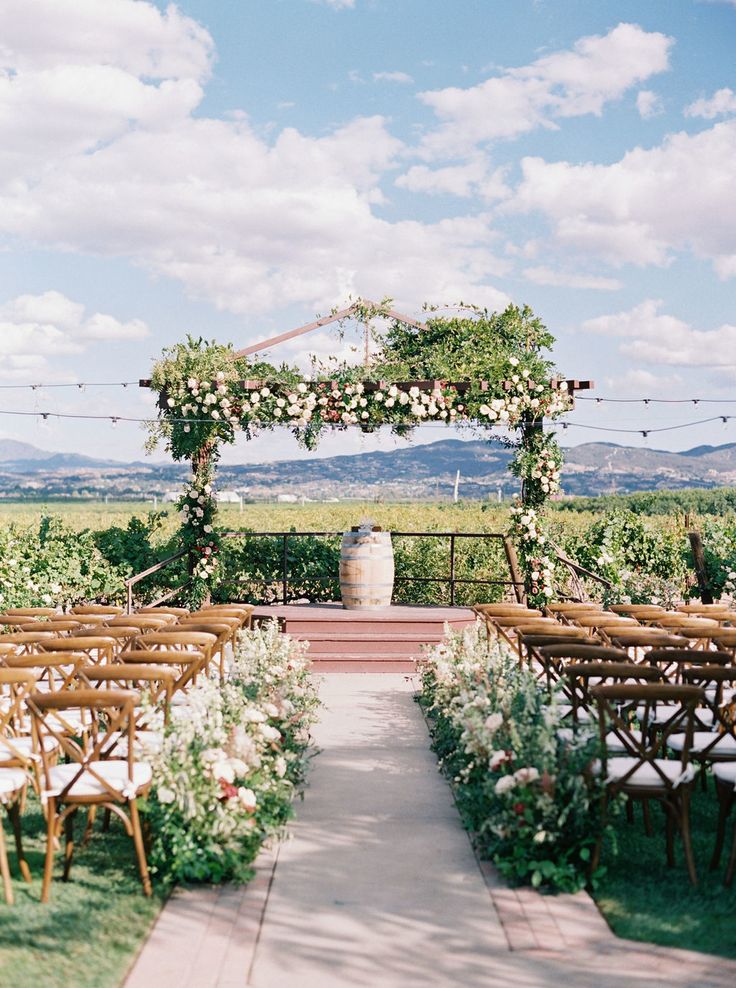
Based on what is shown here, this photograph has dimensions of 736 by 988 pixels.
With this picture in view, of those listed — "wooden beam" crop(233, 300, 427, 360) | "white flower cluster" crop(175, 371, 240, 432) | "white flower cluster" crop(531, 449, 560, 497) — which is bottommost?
"white flower cluster" crop(531, 449, 560, 497)

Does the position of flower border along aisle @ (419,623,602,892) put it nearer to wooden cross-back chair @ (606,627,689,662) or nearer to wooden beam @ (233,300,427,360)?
wooden cross-back chair @ (606,627,689,662)

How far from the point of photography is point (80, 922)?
4.07m

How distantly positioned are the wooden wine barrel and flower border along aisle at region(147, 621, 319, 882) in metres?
6.61

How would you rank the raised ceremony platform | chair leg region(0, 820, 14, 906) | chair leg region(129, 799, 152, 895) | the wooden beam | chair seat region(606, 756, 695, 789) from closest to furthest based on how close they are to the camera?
chair leg region(0, 820, 14, 906)
chair leg region(129, 799, 152, 895)
chair seat region(606, 756, 695, 789)
the raised ceremony platform
the wooden beam

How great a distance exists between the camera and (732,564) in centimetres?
1380

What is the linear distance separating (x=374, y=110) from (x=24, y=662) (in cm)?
846

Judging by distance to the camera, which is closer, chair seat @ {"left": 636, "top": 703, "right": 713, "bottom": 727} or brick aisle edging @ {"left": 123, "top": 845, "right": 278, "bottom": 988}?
brick aisle edging @ {"left": 123, "top": 845, "right": 278, "bottom": 988}

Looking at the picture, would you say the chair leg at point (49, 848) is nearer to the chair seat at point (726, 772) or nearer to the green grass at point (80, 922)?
the green grass at point (80, 922)

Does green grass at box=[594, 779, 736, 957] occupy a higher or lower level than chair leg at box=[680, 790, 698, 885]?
lower

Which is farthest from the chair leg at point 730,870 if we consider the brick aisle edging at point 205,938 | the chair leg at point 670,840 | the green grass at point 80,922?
the green grass at point 80,922

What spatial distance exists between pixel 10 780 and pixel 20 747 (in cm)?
54

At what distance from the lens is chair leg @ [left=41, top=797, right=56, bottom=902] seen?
14.2 feet

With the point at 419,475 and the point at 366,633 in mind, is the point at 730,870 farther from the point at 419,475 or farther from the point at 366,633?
the point at 419,475

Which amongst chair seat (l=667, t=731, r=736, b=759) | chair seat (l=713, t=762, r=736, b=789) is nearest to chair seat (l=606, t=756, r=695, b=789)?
chair seat (l=713, t=762, r=736, b=789)
